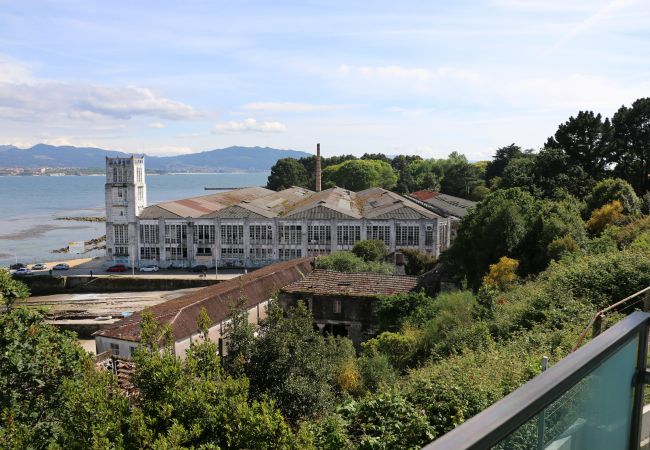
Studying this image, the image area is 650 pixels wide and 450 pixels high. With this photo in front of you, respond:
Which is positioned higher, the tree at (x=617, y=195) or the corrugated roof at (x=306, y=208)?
the tree at (x=617, y=195)

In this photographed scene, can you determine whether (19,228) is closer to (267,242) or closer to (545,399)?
(267,242)

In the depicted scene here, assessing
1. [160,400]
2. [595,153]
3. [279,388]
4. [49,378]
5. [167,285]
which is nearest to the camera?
[160,400]

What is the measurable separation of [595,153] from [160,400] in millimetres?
42002

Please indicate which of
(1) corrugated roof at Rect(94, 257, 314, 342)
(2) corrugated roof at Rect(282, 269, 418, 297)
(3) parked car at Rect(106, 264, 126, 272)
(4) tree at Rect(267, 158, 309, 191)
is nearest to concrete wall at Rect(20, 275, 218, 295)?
(3) parked car at Rect(106, 264, 126, 272)

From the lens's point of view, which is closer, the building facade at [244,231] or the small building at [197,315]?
the small building at [197,315]

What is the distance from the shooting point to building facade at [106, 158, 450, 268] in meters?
50.9

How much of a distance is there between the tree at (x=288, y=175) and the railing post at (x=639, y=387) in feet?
328

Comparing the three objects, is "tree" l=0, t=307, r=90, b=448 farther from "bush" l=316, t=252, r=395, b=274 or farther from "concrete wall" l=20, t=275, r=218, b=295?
"concrete wall" l=20, t=275, r=218, b=295

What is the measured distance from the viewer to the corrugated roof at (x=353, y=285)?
25.6 metres

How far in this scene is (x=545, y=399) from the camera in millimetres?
1612

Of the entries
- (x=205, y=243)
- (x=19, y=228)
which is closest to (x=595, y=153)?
(x=205, y=243)

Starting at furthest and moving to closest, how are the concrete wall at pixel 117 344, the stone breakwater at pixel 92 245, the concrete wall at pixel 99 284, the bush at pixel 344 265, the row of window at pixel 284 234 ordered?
the stone breakwater at pixel 92 245
the row of window at pixel 284 234
the concrete wall at pixel 99 284
the bush at pixel 344 265
the concrete wall at pixel 117 344

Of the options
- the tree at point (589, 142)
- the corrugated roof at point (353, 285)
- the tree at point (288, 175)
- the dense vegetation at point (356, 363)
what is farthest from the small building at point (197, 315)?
the tree at point (288, 175)

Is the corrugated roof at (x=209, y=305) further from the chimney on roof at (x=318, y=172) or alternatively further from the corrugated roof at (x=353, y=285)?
the chimney on roof at (x=318, y=172)
